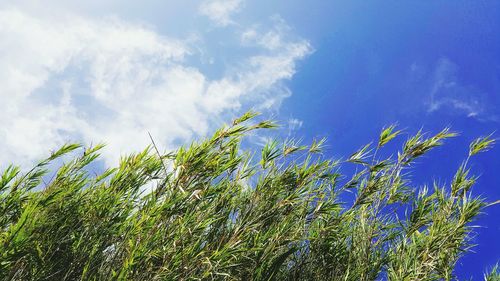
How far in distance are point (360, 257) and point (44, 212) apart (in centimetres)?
220

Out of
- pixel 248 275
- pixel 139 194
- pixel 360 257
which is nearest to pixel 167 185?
pixel 139 194

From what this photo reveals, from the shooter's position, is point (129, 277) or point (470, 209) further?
point (470, 209)

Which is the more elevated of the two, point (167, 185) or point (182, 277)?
point (167, 185)

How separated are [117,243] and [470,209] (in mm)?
2676

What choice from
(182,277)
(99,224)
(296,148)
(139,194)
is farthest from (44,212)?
(296,148)

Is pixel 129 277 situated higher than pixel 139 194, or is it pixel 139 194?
pixel 139 194

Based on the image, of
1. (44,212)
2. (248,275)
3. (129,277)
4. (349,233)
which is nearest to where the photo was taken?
(129,277)

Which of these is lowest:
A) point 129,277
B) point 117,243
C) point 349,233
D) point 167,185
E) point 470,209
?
point 129,277

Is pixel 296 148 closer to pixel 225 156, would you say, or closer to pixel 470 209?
pixel 225 156

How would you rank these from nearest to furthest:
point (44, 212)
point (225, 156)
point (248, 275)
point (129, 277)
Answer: point (129, 277), point (44, 212), point (248, 275), point (225, 156)

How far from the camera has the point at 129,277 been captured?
296 cm

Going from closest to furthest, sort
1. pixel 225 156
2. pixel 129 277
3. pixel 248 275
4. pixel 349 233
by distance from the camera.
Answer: pixel 129 277 → pixel 248 275 → pixel 225 156 → pixel 349 233

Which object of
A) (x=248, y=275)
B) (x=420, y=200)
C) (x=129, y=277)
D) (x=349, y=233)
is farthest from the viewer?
(x=420, y=200)

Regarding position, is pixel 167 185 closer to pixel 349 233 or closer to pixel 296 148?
pixel 296 148
